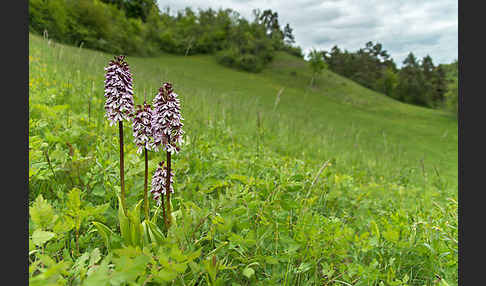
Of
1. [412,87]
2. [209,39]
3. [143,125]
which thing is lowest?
[143,125]

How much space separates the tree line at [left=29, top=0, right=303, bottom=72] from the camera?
23.8m

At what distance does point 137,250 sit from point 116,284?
18 cm

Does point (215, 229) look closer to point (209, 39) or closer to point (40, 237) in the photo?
point (40, 237)

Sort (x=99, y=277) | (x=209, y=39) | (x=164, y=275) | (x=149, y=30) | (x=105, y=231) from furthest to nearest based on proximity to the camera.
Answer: (x=209, y=39) → (x=149, y=30) → (x=105, y=231) → (x=164, y=275) → (x=99, y=277)

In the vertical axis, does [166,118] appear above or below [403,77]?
below

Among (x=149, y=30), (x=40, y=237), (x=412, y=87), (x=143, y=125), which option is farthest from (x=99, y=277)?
(x=412, y=87)

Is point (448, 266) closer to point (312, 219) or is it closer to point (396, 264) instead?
point (396, 264)

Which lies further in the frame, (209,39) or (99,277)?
(209,39)

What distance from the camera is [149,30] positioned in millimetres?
21719

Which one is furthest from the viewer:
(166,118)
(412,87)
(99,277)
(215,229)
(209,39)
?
(412,87)

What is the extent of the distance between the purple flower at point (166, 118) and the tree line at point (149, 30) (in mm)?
7120

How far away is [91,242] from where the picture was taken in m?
1.71

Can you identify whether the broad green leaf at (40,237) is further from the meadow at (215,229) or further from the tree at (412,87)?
the tree at (412,87)

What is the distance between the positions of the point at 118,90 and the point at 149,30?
23.8m
